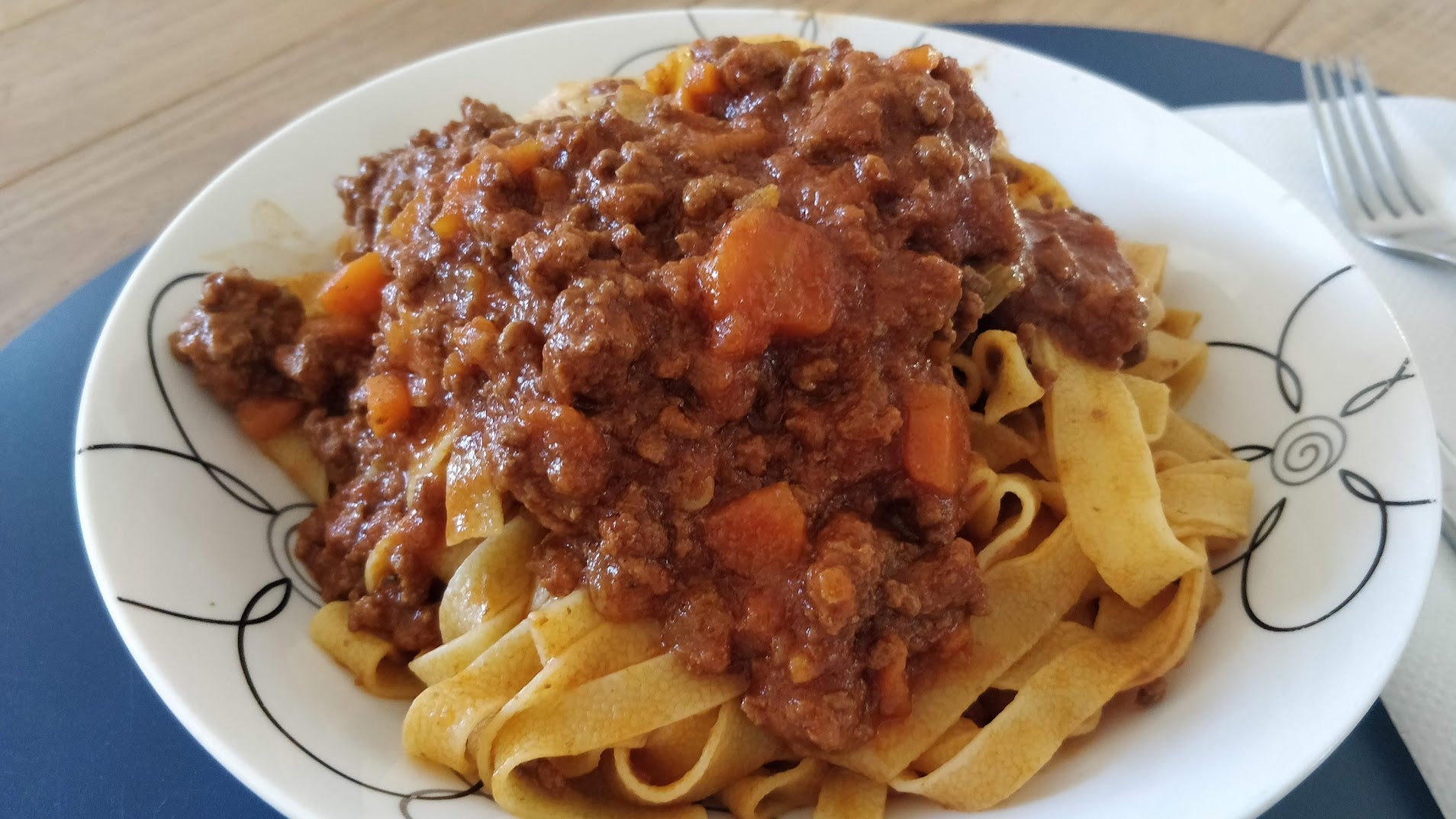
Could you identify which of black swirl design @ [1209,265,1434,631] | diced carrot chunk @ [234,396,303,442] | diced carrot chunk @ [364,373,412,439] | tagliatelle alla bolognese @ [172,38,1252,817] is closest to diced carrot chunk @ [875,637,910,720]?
tagliatelle alla bolognese @ [172,38,1252,817]

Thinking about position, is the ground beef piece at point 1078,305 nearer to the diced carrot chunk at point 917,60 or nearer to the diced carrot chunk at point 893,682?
the diced carrot chunk at point 917,60

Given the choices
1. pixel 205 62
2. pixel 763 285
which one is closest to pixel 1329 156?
pixel 763 285

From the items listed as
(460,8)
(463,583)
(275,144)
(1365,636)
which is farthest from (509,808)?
(460,8)

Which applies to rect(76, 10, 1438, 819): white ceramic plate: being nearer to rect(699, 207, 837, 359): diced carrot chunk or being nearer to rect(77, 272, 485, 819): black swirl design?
rect(77, 272, 485, 819): black swirl design

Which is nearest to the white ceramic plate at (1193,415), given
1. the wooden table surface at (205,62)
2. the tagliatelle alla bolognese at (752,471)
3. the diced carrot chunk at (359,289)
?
the tagliatelle alla bolognese at (752,471)

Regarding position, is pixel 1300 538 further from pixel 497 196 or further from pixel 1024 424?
pixel 497 196
